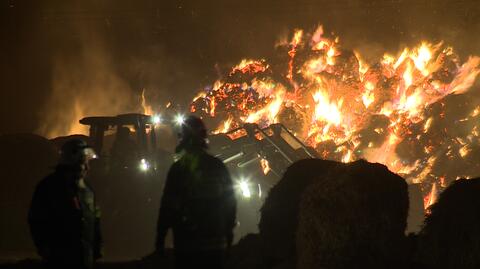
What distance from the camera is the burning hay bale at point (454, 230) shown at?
24.8 feet

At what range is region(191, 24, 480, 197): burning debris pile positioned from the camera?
30.5 meters

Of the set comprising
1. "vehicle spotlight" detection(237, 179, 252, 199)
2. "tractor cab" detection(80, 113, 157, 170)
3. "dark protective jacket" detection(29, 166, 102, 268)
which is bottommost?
"dark protective jacket" detection(29, 166, 102, 268)

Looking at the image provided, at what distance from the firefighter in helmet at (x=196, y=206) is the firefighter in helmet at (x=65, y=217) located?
0.74 metres

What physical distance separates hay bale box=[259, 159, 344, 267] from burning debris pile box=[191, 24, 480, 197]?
20313 millimetres

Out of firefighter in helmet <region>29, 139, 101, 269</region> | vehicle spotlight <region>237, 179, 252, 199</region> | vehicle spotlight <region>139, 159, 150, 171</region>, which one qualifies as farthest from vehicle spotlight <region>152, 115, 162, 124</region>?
firefighter in helmet <region>29, 139, 101, 269</region>

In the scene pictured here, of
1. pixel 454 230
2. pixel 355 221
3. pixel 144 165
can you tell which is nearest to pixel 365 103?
pixel 144 165

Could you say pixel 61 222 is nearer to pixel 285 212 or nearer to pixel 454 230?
pixel 285 212

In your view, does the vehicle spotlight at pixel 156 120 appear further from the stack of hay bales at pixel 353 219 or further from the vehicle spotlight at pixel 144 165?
the stack of hay bales at pixel 353 219

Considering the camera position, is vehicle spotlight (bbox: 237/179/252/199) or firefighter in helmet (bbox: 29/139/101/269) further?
vehicle spotlight (bbox: 237/179/252/199)

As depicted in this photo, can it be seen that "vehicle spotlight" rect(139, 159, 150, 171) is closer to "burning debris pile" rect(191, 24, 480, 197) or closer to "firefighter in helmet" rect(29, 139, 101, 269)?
"firefighter in helmet" rect(29, 139, 101, 269)

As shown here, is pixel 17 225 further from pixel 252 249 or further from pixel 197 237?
pixel 197 237

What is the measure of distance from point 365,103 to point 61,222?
32.1 meters

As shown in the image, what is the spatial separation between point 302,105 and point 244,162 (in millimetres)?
19140

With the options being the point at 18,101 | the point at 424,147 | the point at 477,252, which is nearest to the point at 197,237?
the point at 477,252
